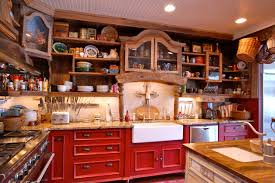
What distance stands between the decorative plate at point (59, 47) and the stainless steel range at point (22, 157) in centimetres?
133

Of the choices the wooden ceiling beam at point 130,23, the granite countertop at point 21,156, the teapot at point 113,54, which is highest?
the wooden ceiling beam at point 130,23

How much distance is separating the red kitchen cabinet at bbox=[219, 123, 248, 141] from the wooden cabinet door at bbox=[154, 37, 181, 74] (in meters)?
1.26

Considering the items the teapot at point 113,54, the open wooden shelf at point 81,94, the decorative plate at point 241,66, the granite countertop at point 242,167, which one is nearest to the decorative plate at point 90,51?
the teapot at point 113,54

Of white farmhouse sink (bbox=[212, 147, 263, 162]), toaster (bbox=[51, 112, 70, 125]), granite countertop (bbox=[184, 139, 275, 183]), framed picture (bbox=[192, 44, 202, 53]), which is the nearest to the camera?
granite countertop (bbox=[184, 139, 275, 183])

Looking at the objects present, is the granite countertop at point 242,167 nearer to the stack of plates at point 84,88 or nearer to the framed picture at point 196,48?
the stack of plates at point 84,88

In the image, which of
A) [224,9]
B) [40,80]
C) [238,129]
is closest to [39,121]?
[40,80]

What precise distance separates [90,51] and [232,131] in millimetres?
2823

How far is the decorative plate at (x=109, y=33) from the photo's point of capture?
3.18 m

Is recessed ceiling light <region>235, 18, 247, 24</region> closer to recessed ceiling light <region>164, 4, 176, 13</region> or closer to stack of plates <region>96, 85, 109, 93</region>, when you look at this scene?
recessed ceiling light <region>164, 4, 176, 13</region>

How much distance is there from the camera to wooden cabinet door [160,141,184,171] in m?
2.94

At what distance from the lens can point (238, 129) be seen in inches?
136

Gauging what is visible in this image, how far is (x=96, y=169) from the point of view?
104 inches

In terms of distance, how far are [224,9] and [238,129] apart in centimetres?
209

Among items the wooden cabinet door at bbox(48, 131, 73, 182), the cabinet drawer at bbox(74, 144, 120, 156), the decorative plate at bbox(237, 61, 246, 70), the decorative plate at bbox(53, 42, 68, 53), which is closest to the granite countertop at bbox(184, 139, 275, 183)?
the cabinet drawer at bbox(74, 144, 120, 156)
